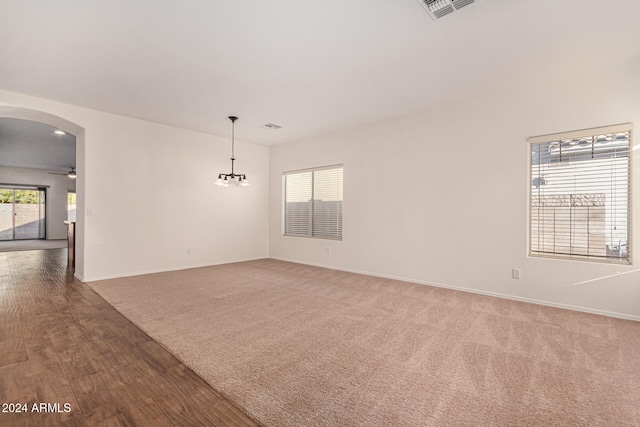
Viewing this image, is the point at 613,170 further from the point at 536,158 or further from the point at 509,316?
the point at 509,316

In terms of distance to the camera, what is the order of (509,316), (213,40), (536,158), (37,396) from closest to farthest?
(37,396), (213,40), (509,316), (536,158)

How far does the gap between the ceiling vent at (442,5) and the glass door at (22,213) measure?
15.4m

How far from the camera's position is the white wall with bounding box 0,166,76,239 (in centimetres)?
1112

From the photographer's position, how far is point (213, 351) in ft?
8.04

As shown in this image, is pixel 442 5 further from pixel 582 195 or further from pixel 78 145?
pixel 78 145

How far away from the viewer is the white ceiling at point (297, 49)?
2430 mm

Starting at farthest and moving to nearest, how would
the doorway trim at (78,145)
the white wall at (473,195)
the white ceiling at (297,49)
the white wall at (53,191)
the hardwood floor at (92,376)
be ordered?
the white wall at (53,191)
the doorway trim at (78,145)
the white wall at (473,195)
the white ceiling at (297,49)
the hardwood floor at (92,376)

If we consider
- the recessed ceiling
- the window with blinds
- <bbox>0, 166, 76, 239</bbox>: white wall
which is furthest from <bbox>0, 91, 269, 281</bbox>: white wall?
<bbox>0, 166, 76, 239</bbox>: white wall

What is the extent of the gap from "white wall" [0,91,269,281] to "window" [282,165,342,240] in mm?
888

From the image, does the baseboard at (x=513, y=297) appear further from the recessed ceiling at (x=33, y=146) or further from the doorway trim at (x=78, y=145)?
the recessed ceiling at (x=33, y=146)

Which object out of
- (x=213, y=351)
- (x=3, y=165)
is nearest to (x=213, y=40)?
(x=213, y=351)

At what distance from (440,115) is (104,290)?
19.0ft

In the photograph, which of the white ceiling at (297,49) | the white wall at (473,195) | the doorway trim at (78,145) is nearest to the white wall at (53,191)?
the doorway trim at (78,145)

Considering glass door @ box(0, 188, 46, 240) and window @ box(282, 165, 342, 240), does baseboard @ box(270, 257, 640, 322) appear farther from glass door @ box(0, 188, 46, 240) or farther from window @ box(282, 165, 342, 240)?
glass door @ box(0, 188, 46, 240)
